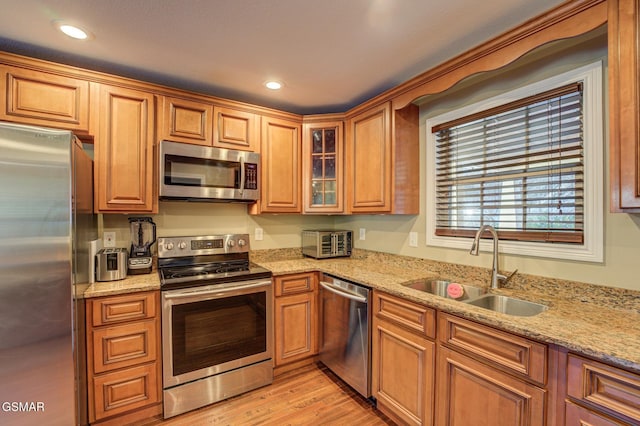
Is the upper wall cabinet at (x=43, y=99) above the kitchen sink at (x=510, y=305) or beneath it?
above

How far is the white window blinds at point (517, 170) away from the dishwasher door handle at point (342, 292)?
0.81 m

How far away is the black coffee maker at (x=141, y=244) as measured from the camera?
2.15 meters

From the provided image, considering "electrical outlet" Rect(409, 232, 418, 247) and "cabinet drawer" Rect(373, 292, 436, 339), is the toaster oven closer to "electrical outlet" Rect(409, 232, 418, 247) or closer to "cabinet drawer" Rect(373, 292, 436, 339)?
"electrical outlet" Rect(409, 232, 418, 247)

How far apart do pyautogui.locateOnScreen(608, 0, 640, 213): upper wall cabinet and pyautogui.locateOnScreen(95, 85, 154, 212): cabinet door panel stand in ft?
8.50

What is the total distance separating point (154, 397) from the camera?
1.91 meters

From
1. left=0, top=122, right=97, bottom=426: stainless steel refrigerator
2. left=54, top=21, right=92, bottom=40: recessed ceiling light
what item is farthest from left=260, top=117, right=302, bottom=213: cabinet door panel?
left=0, top=122, right=97, bottom=426: stainless steel refrigerator

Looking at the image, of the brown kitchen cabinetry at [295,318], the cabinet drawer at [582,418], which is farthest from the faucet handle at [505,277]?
the brown kitchen cabinetry at [295,318]

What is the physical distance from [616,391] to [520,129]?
1.41 m

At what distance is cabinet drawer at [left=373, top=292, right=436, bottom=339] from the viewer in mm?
1602

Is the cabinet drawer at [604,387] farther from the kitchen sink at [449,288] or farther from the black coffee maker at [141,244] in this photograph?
the black coffee maker at [141,244]

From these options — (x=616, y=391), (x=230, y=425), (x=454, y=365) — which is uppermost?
(x=616, y=391)

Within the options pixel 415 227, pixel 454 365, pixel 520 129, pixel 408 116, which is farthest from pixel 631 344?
pixel 408 116

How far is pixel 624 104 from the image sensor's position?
46.1 inches

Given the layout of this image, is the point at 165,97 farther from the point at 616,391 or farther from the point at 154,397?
the point at 616,391
